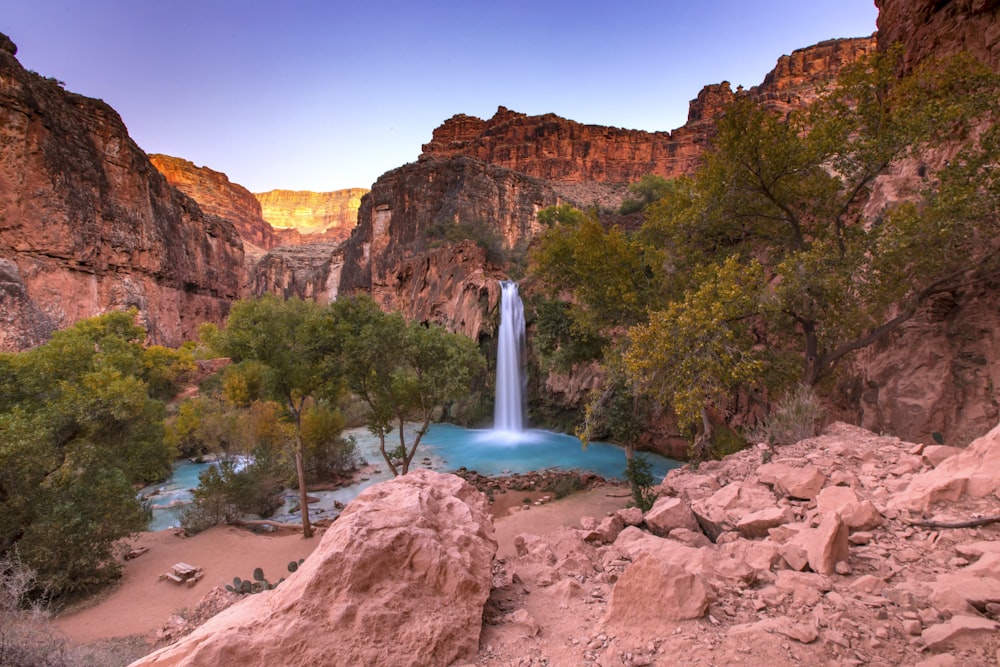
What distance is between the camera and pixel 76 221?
101 feet

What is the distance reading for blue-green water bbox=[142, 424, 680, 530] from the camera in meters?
13.9

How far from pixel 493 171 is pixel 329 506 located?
1684 inches

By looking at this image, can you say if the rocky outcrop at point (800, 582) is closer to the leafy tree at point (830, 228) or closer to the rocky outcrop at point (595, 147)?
the leafy tree at point (830, 228)

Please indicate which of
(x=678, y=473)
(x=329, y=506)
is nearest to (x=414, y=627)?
(x=678, y=473)

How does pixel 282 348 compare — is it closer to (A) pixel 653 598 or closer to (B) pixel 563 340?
(A) pixel 653 598

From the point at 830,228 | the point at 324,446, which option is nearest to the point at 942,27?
the point at 830,228

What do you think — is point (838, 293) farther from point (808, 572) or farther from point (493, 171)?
point (493, 171)

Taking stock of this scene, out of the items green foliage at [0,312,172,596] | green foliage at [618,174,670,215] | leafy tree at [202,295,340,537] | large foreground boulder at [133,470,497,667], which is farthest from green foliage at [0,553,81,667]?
green foliage at [618,174,670,215]

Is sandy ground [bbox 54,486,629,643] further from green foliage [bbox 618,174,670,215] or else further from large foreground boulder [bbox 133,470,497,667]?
green foliage [bbox 618,174,670,215]

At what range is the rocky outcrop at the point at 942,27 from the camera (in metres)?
8.20

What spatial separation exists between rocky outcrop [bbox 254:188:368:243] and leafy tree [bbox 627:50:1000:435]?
135 m

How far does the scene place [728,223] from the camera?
1004 centimetres

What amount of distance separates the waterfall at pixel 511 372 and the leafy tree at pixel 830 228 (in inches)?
661

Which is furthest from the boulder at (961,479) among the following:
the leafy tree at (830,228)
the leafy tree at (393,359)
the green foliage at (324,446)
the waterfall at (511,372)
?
the waterfall at (511,372)
